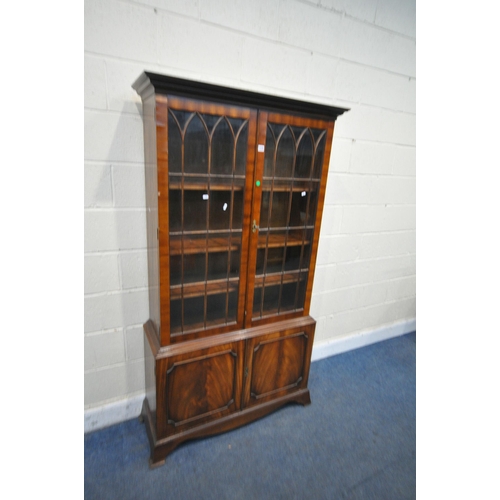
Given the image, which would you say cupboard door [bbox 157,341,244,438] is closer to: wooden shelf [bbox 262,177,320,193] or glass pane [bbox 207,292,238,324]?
glass pane [bbox 207,292,238,324]

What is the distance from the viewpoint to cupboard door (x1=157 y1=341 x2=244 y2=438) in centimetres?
140

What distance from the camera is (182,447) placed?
1566 millimetres

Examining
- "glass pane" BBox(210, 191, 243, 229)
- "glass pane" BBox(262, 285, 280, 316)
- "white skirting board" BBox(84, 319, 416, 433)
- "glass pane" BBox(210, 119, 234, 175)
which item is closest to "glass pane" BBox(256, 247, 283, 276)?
"glass pane" BBox(262, 285, 280, 316)

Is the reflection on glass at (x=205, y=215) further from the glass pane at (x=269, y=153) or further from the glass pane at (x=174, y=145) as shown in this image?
the glass pane at (x=269, y=153)

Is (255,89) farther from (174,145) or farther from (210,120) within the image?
(174,145)

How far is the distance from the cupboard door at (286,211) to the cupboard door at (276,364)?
14 centimetres

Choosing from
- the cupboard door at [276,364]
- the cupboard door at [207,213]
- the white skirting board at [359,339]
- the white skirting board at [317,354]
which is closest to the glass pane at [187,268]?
the cupboard door at [207,213]

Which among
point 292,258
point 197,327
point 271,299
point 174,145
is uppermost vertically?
point 174,145

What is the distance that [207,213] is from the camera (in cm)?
130

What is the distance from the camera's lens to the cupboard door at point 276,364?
1.61 meters

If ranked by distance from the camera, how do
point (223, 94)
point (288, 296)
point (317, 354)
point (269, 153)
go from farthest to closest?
point (317, 354), point (288, 296), point (269, 153), point (223, 94)

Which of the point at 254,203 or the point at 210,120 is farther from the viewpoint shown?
the point at 254,203

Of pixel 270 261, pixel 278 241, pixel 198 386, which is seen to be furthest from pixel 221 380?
pixel 278 241

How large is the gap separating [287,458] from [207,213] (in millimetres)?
1399
